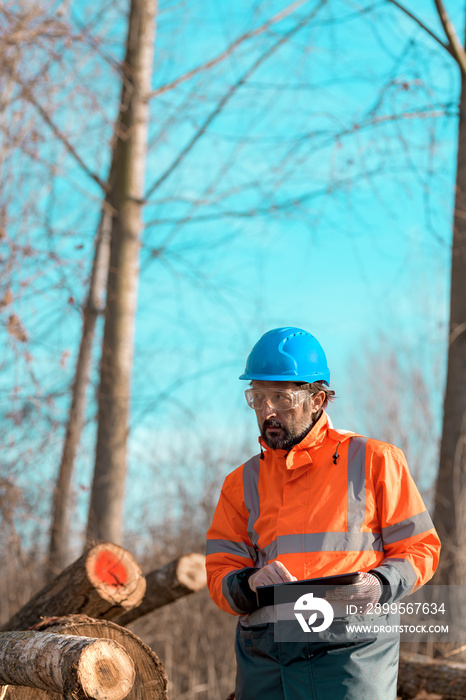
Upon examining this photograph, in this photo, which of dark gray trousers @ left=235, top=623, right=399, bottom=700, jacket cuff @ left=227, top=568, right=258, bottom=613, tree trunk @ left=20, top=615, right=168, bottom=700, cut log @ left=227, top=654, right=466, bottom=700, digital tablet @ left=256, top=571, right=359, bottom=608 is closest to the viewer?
digital tablet @ left=256, top=571, right=359, bottom=608

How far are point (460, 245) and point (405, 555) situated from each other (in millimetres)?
4628

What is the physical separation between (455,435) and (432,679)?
7.83 ft

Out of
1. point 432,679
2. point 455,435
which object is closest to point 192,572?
point 432,679

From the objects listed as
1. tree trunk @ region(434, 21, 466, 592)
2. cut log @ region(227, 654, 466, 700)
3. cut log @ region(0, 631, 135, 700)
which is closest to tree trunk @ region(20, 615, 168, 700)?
cut log @ region(0, 631, 135, 700)

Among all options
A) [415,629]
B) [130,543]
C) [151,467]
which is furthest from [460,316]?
[130,543]

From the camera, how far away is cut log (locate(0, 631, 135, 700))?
9.57 feet

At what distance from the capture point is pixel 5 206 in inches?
240

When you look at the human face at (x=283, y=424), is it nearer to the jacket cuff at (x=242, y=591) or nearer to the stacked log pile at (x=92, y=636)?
the jacket cuff at (x=242, y=591)

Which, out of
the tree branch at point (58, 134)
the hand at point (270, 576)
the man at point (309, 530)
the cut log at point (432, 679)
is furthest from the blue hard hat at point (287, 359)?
the tree branch at point (58, 134)

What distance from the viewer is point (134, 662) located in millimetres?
3523

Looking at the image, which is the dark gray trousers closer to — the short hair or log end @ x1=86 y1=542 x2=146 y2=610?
the short hair

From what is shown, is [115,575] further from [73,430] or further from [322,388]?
[73,430]

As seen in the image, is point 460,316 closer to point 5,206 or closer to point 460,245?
point 460,245

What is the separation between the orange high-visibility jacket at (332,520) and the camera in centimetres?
277
